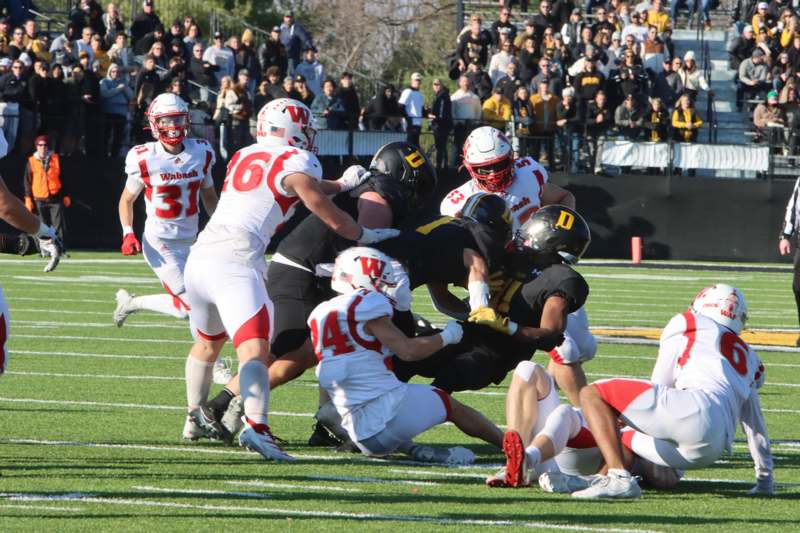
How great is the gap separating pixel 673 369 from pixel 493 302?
1.22 m

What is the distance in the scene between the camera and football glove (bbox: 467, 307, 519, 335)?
22.5ft

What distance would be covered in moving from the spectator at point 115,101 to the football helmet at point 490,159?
15440 millimetres

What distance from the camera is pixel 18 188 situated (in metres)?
23.6

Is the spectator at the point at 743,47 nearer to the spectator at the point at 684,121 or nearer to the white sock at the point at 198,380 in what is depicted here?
the spectator at the point at 684,121

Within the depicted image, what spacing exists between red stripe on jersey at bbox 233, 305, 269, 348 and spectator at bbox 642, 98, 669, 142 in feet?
62.5

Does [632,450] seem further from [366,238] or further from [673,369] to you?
[366,238]

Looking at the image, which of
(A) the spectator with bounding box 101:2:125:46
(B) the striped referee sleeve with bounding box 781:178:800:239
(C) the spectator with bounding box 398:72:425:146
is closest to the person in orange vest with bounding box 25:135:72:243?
(A) the spectator with bounding box 101:2:125:46

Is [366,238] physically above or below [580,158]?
above

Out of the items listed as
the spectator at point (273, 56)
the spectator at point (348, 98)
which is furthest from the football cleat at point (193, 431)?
the spectator at point (273, 56)

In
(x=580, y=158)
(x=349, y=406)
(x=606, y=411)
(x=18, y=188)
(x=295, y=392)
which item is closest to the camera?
(x=606, y=411)

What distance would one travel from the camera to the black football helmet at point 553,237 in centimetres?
725

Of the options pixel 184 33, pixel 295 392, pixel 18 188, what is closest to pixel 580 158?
pixel 184 33

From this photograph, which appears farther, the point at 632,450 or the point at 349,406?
the point at 349,406

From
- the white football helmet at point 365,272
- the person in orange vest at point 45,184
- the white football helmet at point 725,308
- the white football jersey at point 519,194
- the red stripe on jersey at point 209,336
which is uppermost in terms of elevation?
the white football jersey at point 519,194
